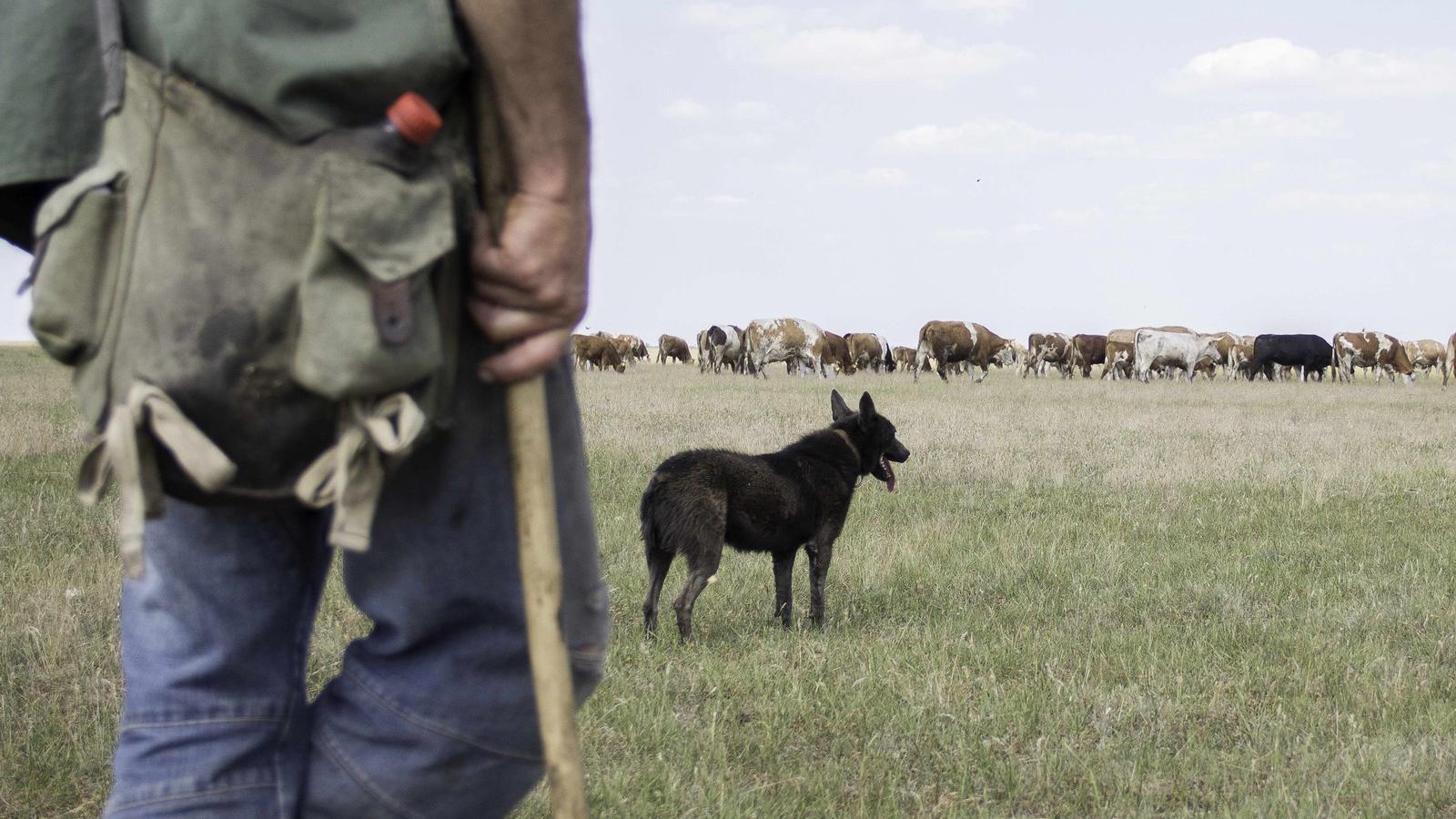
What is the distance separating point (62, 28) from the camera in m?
1.55

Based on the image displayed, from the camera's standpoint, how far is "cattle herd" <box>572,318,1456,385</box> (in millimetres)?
44812

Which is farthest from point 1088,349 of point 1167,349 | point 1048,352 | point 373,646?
point 373,646

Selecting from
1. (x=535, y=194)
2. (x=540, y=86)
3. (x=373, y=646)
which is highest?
(x=540, y=86)

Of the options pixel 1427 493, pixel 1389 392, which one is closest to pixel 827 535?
pixel 1427 493

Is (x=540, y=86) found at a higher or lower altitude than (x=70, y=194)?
higher

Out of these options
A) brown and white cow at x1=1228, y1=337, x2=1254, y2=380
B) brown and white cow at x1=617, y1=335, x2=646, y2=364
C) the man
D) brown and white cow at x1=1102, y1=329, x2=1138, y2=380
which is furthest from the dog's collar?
brown and white cow at x1=617, y1=335, x2=646, y2=364

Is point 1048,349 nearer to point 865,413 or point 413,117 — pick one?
point 865,413

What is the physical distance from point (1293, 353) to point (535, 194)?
192ft

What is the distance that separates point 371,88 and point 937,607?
5.23 metres

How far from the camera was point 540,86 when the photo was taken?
1.55 metres

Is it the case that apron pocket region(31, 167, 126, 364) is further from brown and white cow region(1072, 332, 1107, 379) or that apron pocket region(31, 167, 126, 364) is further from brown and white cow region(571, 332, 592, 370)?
brown and white cow region(1072, 332, 1107, 379)

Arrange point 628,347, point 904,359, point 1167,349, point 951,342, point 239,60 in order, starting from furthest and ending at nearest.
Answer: point 628,347 → point 904,359 → point 1167,349 → point 951,342 → point 239,60

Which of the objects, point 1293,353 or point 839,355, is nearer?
point 839,355

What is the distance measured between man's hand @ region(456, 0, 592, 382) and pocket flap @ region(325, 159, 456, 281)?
114 mm
